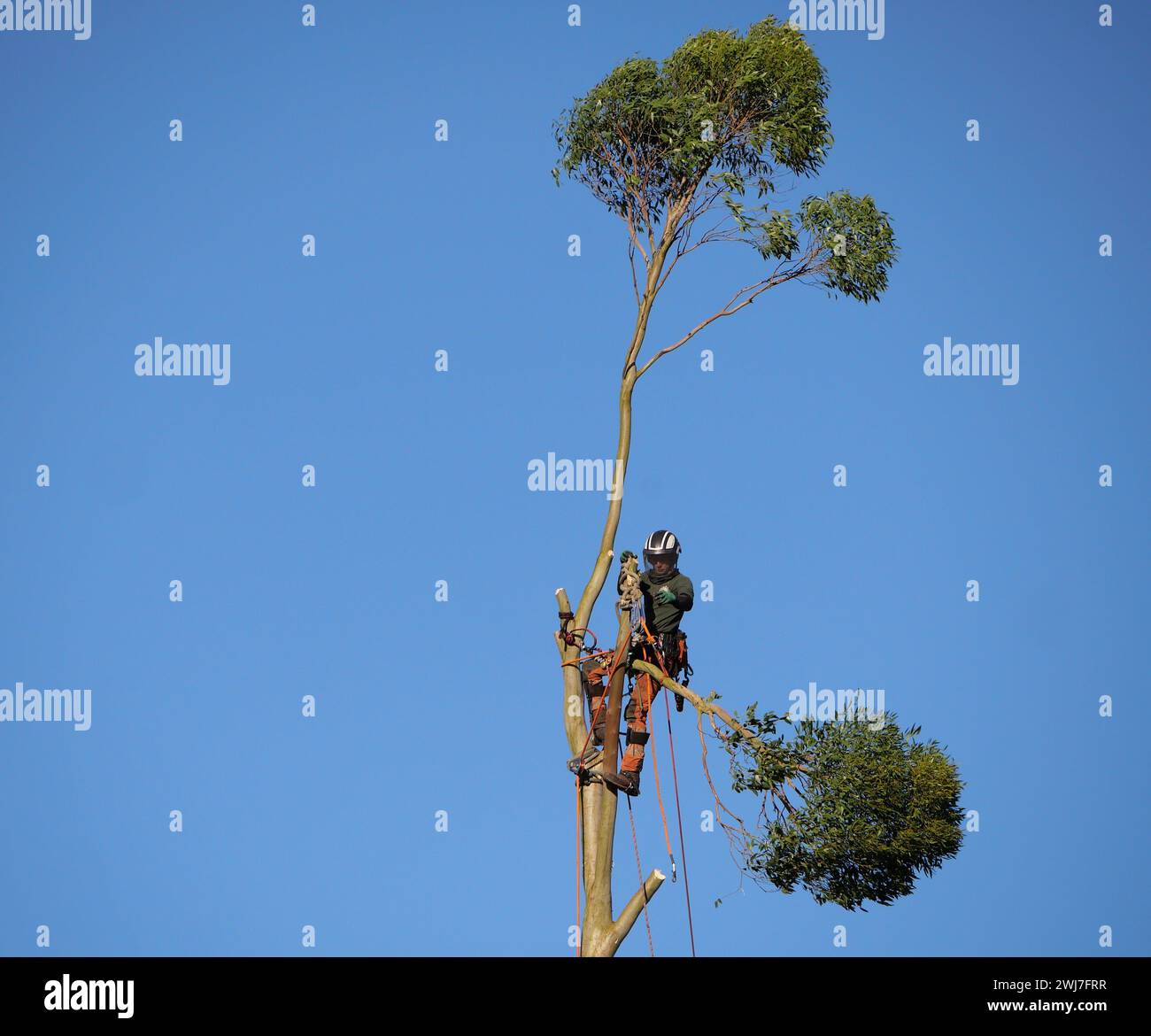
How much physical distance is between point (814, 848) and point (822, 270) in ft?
29.7

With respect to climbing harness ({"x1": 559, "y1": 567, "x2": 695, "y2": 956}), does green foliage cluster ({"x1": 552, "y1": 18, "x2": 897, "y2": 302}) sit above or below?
Result: above

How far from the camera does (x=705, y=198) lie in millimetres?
26438

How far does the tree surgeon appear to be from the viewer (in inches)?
892

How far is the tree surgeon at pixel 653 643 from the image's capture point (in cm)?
2266

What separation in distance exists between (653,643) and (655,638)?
21 cm

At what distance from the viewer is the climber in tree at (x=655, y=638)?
22.7m

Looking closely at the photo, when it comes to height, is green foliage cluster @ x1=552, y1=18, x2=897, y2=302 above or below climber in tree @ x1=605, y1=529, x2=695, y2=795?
above

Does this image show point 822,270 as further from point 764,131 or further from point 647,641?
point 647,641

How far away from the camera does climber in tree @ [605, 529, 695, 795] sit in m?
22.7

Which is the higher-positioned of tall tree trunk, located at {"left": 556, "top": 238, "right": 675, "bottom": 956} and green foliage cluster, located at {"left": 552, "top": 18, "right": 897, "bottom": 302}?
green foliage cluster, located at {"left": 552, "top": 18, "right": 897, "bottom": 302}

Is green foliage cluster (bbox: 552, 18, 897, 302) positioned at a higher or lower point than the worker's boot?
higher

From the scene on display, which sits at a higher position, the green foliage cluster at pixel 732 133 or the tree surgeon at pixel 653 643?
the green foliage cluster at pixel 732 133

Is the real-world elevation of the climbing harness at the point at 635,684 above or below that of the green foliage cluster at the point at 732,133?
below

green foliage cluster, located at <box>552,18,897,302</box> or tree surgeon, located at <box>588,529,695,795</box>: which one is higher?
green foliage cluster, located at <box>552,18,897,302</box>
